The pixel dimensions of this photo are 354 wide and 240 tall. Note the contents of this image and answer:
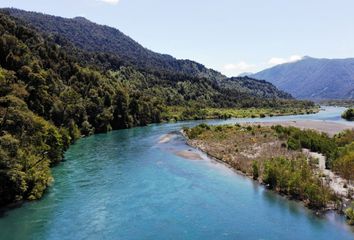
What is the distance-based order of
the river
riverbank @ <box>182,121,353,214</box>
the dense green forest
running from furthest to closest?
1. the dense green forest
2. riverbank @ <box>182,121,353,214</box>
3. the river

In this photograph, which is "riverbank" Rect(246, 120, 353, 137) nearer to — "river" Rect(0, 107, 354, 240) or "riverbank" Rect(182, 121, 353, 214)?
"riverbank" Rect(182, 121, 353, 214)

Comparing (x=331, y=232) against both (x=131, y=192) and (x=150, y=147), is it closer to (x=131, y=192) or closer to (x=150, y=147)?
(x=131, y=192)

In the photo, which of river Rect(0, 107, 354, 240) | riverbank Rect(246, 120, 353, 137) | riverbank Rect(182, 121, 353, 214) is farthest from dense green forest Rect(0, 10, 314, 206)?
riverbank Rect(246, 120, 353, 137)

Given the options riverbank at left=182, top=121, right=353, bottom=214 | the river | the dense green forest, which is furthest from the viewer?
the dense green forest

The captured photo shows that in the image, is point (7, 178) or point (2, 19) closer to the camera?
point (7, 178)

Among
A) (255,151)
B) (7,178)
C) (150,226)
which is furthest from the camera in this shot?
(255,151)

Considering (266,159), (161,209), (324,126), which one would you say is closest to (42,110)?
(266,159)

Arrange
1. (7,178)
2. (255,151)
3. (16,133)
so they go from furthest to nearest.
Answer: (255,151), (16,133), (7,178)

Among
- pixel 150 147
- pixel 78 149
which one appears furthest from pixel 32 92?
pixel 150 147
